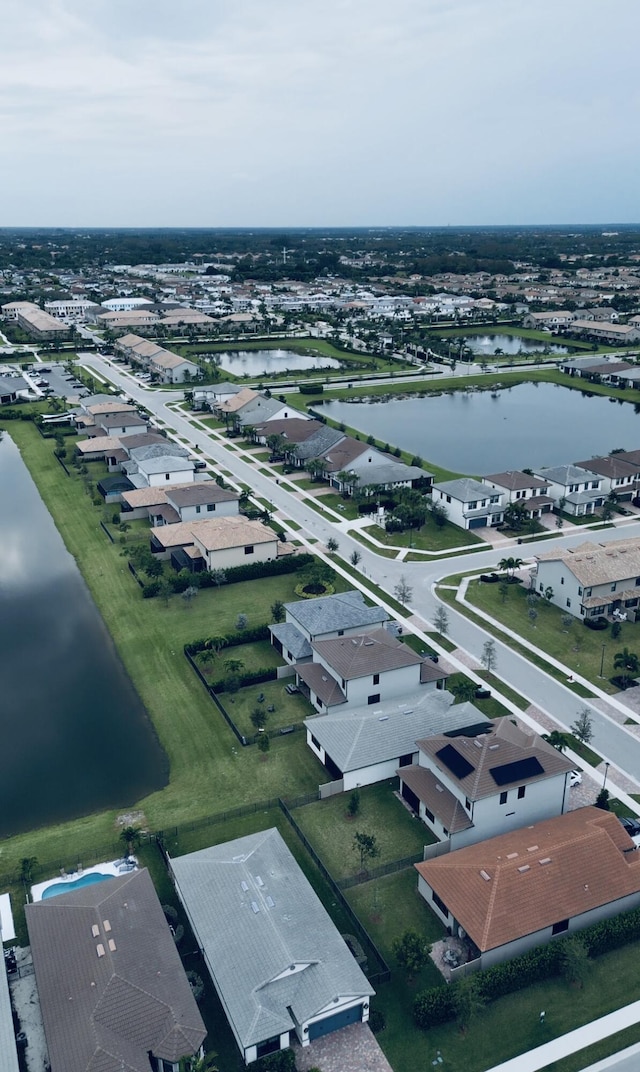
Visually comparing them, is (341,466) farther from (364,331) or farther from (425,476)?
(364,331)

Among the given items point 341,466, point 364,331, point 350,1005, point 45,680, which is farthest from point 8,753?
point 364,331

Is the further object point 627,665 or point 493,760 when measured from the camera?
point 627,665

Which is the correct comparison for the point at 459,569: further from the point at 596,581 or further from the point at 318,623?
the point at 318,623

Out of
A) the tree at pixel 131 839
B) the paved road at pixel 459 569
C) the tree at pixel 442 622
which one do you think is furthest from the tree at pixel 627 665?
the tree at pixel 131 839

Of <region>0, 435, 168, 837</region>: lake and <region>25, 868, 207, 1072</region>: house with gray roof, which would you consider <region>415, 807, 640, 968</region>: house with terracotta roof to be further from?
<region>0, 435, 168, 837</region>: lake

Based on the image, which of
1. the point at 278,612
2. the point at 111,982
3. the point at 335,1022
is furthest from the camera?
the point at 278,612

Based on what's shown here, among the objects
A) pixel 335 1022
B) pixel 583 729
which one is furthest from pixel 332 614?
pixel 335 1022
